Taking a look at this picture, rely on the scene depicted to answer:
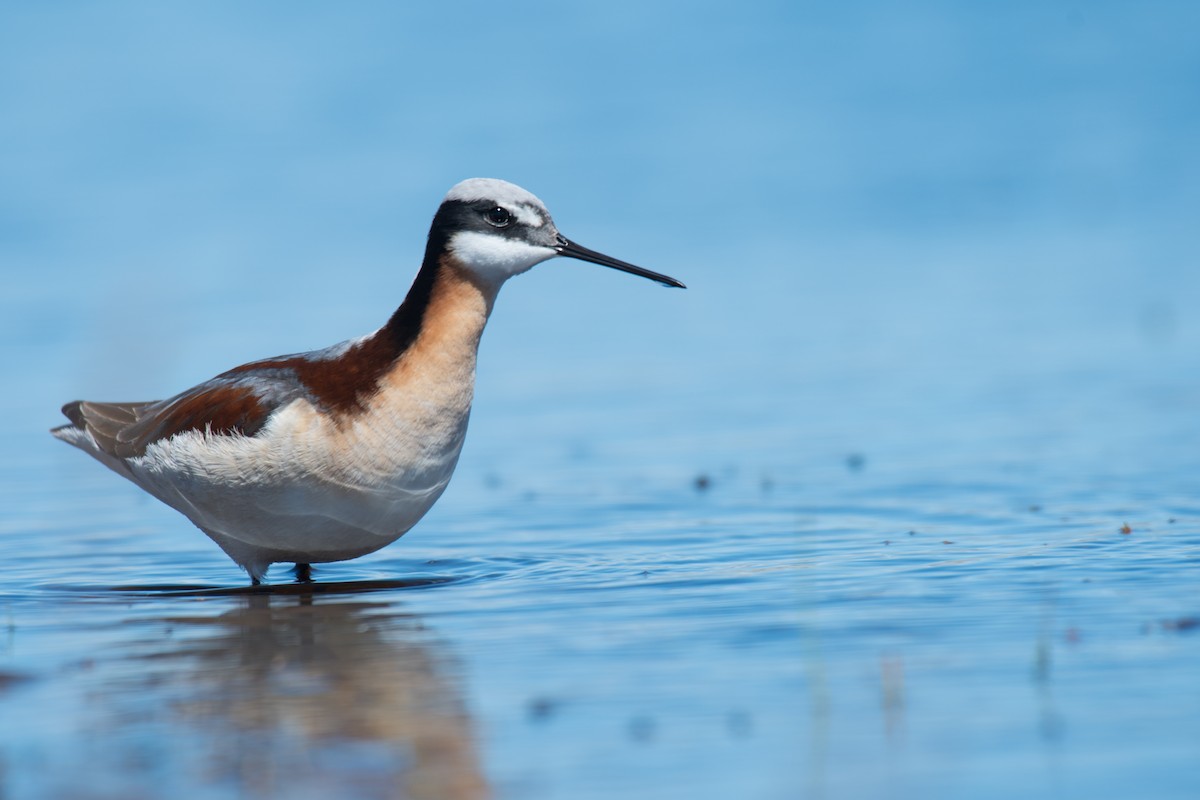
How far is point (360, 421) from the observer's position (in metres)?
7.64

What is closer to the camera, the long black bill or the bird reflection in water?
the bird reflection in water

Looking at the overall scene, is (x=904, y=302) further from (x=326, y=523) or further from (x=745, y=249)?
(x=326, y=523)

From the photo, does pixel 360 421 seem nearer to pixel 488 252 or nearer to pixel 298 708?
pixel 488 252

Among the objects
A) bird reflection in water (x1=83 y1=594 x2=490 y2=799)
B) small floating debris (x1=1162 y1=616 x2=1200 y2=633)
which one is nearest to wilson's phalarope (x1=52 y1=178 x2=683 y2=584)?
bird reflection in water (x1=83 y1=594 x2=490 y2=799)

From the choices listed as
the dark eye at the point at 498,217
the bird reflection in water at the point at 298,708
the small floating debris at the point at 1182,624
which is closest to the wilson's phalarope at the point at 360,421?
the dark eye at the point at 498,217

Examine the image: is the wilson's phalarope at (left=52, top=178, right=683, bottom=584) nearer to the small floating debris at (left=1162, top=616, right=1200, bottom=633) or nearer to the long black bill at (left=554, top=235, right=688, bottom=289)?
the long black bill at (left=554, top=235, right=688, bottom=289)

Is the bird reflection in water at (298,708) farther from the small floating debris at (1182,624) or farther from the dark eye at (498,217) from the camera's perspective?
the small floating debris at (1182,624)

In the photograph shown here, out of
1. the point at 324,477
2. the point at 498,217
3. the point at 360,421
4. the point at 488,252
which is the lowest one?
the point at 324,477

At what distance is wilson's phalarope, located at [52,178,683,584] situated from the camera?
7.64m

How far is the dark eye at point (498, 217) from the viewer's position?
26.3 feet

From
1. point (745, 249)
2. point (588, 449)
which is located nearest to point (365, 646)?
point (588, 449)

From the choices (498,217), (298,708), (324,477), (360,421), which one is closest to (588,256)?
(498,217)

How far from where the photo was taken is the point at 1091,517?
845 cm

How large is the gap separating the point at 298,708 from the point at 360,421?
2.18 m
